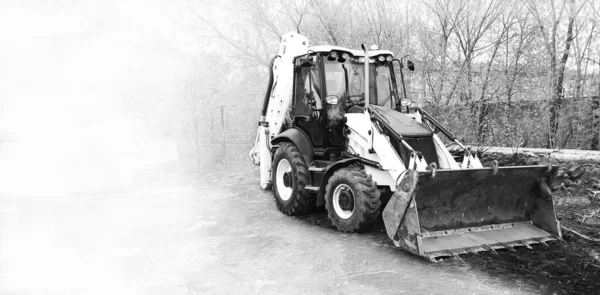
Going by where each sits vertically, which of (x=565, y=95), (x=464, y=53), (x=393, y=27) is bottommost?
(x=565, y=95)

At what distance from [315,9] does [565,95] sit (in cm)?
617

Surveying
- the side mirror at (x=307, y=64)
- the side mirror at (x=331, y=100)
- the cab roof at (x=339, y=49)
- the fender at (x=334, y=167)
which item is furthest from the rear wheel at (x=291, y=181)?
the cab roof at (x=339, y=49)

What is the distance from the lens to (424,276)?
4.21 m

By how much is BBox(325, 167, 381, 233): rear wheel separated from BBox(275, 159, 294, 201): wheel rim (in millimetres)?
1339

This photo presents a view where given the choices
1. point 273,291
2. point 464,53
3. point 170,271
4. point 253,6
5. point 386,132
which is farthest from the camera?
point 253,6

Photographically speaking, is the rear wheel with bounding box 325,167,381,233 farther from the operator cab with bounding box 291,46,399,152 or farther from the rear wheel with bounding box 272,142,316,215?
the operator cab with bounding box 291,46,399,152

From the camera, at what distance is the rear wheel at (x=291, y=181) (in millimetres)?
6508

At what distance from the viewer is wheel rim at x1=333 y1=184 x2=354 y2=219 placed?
551 centimetres

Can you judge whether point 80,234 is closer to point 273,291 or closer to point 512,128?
point 273,291

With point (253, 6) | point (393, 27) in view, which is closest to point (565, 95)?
point (393, 27)

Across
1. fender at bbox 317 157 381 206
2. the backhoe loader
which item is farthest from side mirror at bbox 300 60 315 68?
fender at bbox 317 157 381 206

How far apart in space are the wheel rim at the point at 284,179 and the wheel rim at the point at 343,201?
1.40 meters

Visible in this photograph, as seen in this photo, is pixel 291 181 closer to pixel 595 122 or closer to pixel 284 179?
pixel 284 179

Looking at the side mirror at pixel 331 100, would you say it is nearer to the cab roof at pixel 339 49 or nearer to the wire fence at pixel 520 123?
the cab roof at pixel 339 49
